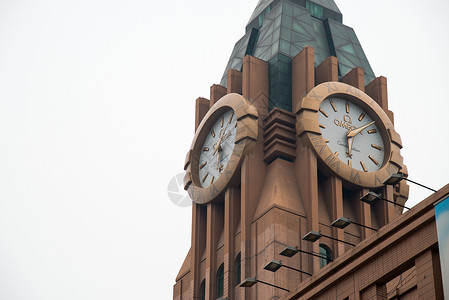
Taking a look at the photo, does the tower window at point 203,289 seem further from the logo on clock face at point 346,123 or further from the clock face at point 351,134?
the logo on clock face at point 346,123

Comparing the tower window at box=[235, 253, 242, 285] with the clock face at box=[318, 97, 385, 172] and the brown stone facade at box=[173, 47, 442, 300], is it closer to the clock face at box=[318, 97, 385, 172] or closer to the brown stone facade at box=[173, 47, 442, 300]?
the brown stone facade at box=[173, 47, 442, 300]

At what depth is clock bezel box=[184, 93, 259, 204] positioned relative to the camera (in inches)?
3019

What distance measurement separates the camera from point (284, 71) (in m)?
81.6

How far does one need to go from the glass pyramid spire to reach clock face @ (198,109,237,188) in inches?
172

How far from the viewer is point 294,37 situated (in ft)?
282

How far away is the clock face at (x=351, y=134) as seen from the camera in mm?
77312

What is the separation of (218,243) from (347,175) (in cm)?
1055

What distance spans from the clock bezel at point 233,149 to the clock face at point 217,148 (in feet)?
1.12

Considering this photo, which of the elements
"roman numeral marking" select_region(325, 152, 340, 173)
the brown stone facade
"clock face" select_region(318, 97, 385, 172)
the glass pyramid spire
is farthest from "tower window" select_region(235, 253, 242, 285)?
the glass pyramid spire

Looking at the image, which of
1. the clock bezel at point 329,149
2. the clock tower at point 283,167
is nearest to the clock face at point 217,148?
the clock tower at point 283,167

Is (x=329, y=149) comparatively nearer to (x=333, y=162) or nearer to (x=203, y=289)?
(x=333, y=162)

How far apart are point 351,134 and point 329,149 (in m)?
2.69

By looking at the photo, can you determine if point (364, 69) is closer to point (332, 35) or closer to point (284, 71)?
point (332, 35)

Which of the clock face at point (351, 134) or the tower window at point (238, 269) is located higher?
the clock face at point (351, 134)
